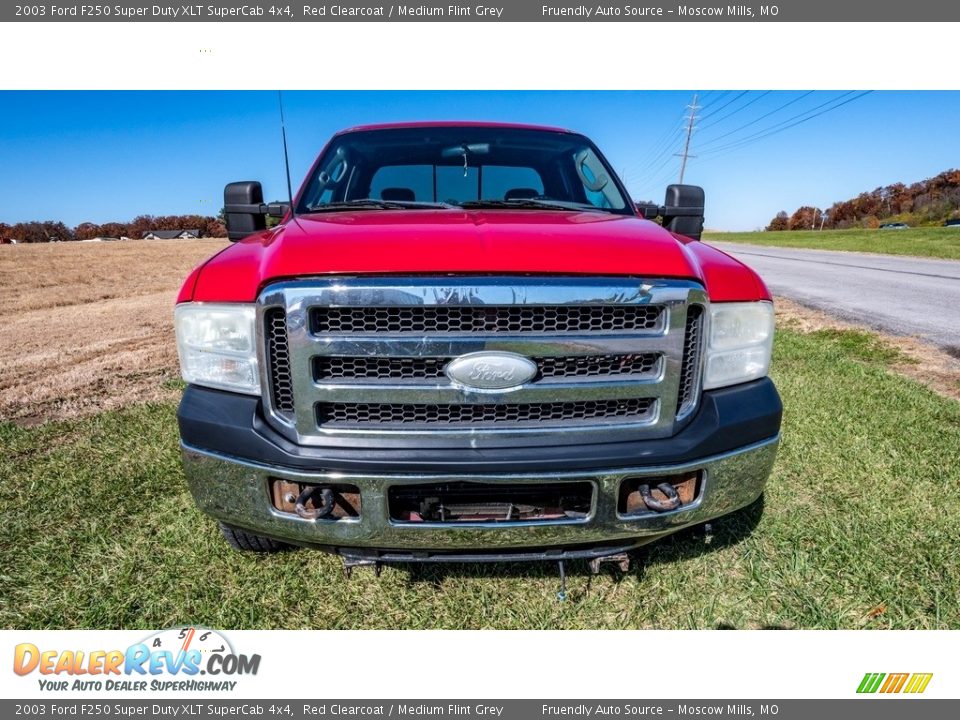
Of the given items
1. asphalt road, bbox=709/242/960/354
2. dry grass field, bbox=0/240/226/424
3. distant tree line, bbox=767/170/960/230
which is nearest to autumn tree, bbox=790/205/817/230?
distant tree line, bbox=767/170/960/230

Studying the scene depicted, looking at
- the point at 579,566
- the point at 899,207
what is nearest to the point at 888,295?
the point at 579,566

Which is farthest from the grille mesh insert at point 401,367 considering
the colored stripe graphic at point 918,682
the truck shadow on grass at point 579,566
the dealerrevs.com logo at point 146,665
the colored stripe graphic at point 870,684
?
the colored stripe graphic at point 918,682

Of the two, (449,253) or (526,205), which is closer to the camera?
(449,253)

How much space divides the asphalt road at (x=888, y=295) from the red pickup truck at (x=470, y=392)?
235 inches

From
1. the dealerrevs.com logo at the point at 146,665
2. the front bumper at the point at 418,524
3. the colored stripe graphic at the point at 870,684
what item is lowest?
the colored stripe graphic at the point at 870,684

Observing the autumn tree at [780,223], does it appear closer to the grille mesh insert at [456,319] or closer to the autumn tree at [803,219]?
the autumn tree at [803,219]

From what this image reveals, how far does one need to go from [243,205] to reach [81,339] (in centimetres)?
643

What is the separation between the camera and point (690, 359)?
1899mm

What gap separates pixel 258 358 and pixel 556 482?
105 cm

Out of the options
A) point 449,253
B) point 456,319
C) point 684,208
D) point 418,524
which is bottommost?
point 418,524

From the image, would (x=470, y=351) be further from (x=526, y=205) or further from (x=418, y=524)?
(x=526, y=205)

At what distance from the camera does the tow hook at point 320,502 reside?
1.76m

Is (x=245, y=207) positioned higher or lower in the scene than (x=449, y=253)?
higher

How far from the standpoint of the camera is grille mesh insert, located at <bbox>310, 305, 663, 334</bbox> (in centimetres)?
170
